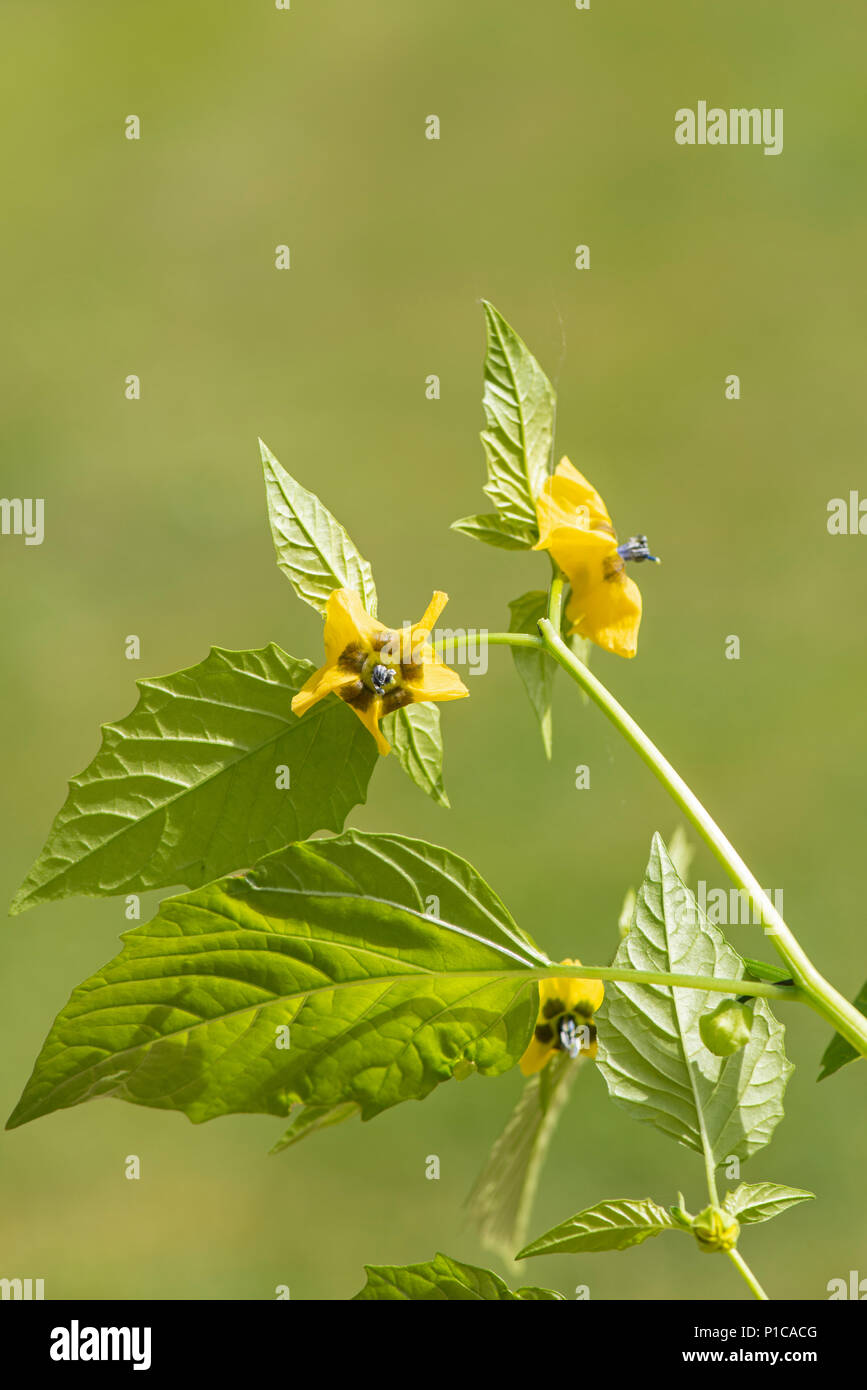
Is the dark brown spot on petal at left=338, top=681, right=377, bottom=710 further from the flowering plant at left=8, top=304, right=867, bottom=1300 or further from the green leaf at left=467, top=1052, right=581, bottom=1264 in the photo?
the green leaf at left=467, top=1052, right=581, bottom=1264

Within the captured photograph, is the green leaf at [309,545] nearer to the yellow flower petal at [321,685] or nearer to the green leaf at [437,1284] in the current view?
the yellow flower petal at [321,685]

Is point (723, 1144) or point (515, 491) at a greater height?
point (515, 491)

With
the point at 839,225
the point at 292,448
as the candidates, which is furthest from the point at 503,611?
the point at 839,225

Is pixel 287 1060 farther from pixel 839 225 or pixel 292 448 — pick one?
pixel 839 225

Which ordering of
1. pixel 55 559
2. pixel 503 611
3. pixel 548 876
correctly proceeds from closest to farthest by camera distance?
1. pixel 548 876
2. pixel 503 611
3. pixel 55 559

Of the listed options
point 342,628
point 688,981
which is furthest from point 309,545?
point 688,981

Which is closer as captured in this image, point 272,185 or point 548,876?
point 548,876

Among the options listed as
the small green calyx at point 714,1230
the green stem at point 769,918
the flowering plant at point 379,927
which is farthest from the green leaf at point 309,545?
the small green calyx at point 714,1230
